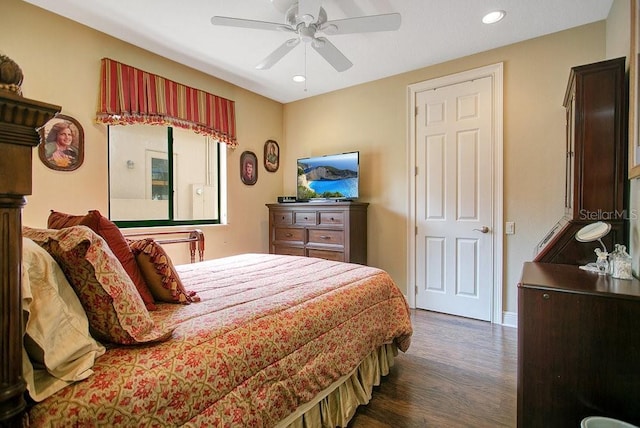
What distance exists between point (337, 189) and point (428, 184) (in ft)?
3.72

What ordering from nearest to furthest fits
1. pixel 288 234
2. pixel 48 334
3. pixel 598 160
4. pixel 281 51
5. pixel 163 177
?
pixel 48 334 → pixel 598 160 → pixel 281 51 → pixel 163 177 → pixel 288 234

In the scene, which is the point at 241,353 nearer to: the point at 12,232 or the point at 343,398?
the point at 12,232

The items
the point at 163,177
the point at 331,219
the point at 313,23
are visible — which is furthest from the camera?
the point at 331,219

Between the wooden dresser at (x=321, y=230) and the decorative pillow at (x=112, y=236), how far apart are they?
2.58 metres

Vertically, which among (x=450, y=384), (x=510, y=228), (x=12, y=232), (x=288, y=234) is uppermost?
(x=12, y=232)

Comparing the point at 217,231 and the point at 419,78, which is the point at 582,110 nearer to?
the point at 419,78

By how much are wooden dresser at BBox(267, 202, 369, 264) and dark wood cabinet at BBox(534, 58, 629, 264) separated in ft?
6.74

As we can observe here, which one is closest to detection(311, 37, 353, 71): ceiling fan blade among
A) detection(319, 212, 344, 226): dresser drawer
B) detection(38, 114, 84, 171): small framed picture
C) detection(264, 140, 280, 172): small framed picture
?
detection(319, 212, 344, 226): dresser drawer

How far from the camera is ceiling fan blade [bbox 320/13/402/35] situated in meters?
2.07

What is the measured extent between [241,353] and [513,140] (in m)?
3.27

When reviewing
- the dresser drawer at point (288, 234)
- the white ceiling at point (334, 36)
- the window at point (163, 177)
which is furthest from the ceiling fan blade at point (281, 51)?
the dresser drawer at point (288, 234)

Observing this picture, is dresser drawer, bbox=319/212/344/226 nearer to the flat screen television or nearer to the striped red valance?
the flat screen television

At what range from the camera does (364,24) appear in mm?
2172

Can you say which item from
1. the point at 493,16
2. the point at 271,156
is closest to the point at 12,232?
the point at 493,16
